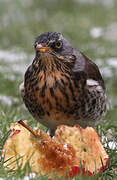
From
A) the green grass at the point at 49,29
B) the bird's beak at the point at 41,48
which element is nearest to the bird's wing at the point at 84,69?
the bird's beak at the point at 41,48

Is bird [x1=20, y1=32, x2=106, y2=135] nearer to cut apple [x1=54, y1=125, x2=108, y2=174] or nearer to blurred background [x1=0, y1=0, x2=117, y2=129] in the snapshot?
cut apple [x1=54, y1=125, x2=108, y2=174]

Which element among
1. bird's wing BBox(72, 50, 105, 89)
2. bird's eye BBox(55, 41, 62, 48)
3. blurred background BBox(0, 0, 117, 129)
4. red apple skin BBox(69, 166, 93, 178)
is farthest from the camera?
blurred background BBox(0, 0, 117, 129)

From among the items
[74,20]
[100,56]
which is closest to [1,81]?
[100,56]

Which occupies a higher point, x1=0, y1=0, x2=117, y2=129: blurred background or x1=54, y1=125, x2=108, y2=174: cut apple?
x1=0, y1=0, x2=117, y2=129: blurred background

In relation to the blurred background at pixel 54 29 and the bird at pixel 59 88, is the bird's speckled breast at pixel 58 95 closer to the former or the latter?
the bird at pixel 59 88

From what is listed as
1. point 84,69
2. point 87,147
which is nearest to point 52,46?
point 84,69

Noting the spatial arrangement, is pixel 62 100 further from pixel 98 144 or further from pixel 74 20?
pixel 74 20

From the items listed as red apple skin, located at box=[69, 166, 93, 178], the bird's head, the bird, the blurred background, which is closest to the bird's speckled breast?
the bird
